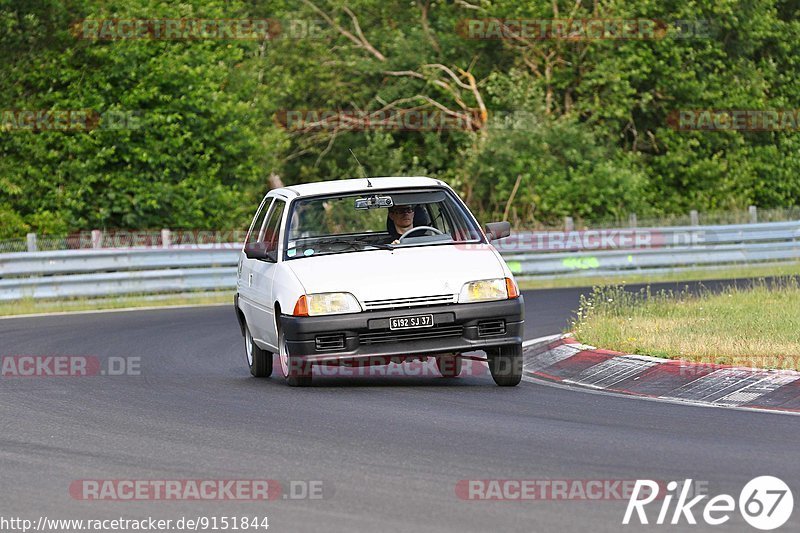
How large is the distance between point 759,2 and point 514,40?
27.7ft

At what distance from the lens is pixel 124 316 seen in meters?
23.4

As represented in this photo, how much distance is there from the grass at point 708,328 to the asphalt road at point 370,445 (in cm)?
125

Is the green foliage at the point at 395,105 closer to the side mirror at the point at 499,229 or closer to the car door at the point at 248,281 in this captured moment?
the car door at the point at 248,281

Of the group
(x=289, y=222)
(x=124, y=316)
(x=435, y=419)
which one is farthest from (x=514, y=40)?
(x=435, y=419)

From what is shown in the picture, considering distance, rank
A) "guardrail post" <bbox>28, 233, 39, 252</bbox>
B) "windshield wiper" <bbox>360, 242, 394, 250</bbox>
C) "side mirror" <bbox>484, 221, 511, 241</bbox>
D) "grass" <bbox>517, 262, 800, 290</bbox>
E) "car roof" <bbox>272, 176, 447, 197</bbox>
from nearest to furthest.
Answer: "windshield wiper" <bbox>360, 242, 394, 250</bbox>
"side mirror" <bbox>484, 221, 511, 241</bbox>
"car roof" <bbox>272, 176, 447, 197</bbox>
"guardrail post" <bbox>28, 233, 39, 252</bbox>
"grass" <bbox>517, 262, 800, 290</bbox>

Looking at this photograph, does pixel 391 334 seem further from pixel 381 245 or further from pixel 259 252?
pixel 259 252

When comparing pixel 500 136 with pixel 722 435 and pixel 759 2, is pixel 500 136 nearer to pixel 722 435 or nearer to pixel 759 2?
pixel 759 2

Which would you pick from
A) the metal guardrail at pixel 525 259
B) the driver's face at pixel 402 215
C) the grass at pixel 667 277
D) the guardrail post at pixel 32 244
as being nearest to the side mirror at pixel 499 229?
the driver's face at pixel 402 215

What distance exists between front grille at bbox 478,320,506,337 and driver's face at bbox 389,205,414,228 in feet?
6.07

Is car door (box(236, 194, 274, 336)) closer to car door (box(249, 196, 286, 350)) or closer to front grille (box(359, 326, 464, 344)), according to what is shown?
car door (box(249, 196, 286, 350))

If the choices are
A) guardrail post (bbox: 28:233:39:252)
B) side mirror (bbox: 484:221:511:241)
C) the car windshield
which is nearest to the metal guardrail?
guardrail post (bbox: 28:233:39:252)

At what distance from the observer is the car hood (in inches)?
473

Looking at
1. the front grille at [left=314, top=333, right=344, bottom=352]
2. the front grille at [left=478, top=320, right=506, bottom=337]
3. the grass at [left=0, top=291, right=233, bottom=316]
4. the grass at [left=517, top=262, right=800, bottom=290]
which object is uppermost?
the front grille at [left=478, top=320, right=506, bottom=337]

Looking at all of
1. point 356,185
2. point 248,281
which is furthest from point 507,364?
point 248,281
